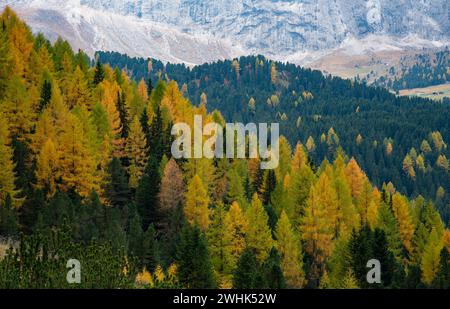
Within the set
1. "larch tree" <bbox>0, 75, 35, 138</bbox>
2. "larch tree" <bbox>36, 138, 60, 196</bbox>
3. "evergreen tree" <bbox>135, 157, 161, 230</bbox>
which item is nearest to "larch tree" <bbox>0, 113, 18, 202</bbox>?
"larch tree" <bbox>36, 138, 60, 196</bbox>

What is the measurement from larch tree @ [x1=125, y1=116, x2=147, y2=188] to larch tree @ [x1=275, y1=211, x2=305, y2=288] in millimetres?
19040

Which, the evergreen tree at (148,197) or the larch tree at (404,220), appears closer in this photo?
the evergreen tree at (148,197)

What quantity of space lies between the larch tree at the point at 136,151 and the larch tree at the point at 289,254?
19.0 m

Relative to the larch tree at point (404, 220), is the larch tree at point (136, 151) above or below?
above

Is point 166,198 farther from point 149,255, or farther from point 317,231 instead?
point 317,231

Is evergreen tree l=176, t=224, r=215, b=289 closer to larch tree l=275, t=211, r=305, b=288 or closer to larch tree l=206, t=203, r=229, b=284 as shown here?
larch tree l=206, t=203, r=229, b=284

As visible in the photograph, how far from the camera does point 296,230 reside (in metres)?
84.6

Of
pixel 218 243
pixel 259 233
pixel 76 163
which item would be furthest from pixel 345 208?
pixel 76 163

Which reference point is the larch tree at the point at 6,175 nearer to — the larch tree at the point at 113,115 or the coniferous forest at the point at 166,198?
the coniferous forest at the point at 166,198

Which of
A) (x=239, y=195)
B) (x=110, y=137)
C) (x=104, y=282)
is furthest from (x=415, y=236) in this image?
(x=104, y=282)

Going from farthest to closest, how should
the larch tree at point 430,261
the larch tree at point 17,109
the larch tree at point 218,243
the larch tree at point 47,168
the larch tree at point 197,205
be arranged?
the larch tree at point 430,261 → the larch tree at point 197,205 → the larch tree at point 17,109 → the larch tree at point 218,243 → the larch tree at point 47,168

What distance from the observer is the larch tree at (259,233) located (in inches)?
2879

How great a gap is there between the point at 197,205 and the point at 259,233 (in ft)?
26.7

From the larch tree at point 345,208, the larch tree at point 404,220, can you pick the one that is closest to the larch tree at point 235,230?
the larch tree at point 345,208
